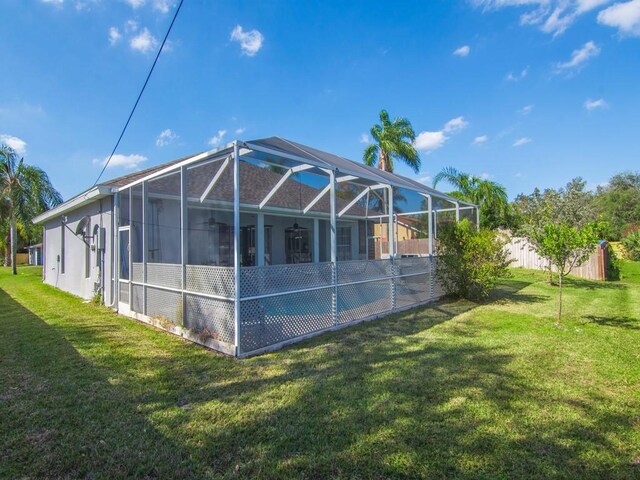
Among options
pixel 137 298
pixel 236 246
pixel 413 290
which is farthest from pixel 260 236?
pixel 236 246

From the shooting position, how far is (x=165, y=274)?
6.28 metres

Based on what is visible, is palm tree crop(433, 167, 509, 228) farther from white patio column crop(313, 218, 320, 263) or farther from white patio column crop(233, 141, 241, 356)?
white patio column crop(233, 141, 241, 356)

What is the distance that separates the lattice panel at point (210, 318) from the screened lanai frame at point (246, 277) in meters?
0.02

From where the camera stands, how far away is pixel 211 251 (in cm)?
844

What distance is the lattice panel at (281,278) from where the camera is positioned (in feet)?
15.8

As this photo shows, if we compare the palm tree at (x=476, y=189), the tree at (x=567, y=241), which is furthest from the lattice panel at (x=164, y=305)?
the palm tree at (x=476, y=189)

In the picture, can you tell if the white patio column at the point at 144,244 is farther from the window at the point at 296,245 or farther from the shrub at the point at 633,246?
the shrub at the point at 633,246

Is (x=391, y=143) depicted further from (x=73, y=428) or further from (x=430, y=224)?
(x=73, y=428)

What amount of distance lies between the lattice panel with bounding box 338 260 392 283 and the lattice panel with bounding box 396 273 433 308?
0.59 m

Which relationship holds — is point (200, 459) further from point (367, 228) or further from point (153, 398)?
point (367, 228)

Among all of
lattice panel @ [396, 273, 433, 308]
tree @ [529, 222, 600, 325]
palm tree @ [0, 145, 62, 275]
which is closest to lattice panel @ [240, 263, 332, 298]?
lattice panel @ [396, 273, 433, 308]

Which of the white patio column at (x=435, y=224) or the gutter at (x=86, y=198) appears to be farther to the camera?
the white patio column at (x=435, y=224)

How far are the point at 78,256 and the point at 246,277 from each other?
8936mm

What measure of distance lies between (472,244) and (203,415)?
764 centimetres
